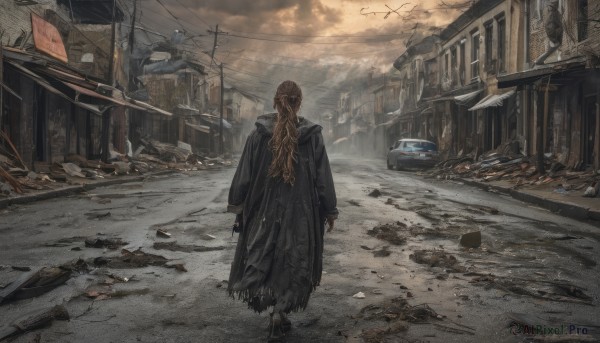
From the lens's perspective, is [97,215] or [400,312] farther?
[97,215]

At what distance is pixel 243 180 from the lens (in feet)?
13.1

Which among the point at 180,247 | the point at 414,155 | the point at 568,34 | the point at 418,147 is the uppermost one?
the point at 568,34

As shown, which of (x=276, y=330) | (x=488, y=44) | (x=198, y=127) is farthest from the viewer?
(x=198, y=127)

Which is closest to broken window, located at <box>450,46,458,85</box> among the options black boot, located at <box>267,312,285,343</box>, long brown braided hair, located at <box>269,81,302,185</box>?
long brown braided hair, located at <box>269,81,302,185</box>

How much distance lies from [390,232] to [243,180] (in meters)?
4.47

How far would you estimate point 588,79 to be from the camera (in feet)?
56.9

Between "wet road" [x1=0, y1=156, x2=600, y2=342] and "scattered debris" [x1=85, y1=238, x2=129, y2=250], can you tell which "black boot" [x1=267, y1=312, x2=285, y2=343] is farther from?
"scattered debris" [x1=85, y1=238, x2=129, y2=250]

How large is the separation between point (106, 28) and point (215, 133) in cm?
2529

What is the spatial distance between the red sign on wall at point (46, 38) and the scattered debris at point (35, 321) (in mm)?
16656

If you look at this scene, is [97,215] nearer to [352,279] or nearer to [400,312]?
[352,279]

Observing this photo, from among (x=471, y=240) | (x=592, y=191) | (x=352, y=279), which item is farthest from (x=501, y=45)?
(x=352, y=279)

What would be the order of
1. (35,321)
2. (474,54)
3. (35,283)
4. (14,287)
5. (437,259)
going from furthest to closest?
(474,54) < (437,259) < (35,283) < (14,287) < (35,321)

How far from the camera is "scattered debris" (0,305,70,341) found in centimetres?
365

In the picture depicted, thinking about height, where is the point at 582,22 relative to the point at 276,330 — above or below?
above
